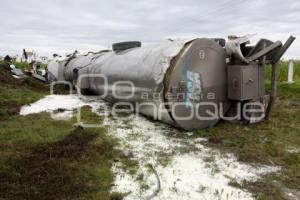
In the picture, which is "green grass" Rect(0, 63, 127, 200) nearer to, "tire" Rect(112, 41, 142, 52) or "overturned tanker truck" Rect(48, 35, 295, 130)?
"overturned tanker truck" Rect(48, 35, 295, 130)

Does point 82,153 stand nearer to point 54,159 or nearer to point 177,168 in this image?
point 54,159

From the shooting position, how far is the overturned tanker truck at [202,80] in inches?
204

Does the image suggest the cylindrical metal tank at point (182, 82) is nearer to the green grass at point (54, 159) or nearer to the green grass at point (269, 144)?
the green grass at point (269, 144)

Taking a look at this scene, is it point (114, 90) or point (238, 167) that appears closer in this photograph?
point (238, 167)

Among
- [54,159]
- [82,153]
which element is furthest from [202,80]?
[54,159]

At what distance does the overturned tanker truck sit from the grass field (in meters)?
0.31

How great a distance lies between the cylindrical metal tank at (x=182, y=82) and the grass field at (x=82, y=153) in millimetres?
390

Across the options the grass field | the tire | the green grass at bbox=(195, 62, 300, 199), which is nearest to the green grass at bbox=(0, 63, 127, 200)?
the grass field

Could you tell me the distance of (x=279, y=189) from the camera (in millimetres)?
3332

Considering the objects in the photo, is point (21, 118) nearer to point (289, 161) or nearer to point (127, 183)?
point (127, 183)

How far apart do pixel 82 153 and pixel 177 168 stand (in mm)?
1278

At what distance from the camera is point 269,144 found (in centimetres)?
474

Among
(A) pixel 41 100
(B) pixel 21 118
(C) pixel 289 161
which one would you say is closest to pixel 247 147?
(C) pixel 289 161

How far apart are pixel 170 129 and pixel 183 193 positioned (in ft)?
7.95
